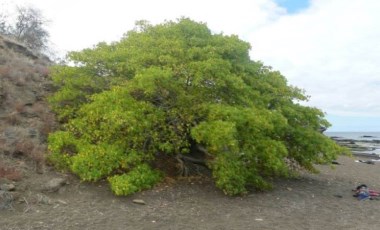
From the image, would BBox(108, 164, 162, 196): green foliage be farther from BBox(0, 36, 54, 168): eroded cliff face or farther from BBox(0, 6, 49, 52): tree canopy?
BBox(0, 6, 49, 52): tree canopy

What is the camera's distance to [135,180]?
11.4 metres

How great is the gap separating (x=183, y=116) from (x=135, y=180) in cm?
245

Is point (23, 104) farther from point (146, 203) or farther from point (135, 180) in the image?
point (146, 203)

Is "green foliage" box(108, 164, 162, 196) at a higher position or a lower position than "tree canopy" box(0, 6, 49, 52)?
lower

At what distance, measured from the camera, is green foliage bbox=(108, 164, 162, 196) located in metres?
10.7

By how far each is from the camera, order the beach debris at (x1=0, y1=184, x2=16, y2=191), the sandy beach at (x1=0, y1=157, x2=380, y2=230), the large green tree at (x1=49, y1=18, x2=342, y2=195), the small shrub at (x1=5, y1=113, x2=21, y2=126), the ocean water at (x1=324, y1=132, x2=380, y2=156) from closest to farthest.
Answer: the sandy beach at (x1=0, y1=157, x2=380, y2=230) → the beach debris at (x1=0, y1=184, x2=16, y2=191) → the large green tree at (x1=49, y1=18, x2=342, y2=195) → the small shrub at (x1=5, y1=113, x2=21, y2=126) → the ocean water at (x1=324, y1=132, x2=380, y2=156)

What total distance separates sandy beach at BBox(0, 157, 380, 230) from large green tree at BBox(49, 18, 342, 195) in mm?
528

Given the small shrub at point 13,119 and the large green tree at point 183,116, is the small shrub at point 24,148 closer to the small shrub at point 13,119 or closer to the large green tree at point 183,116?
the large green tree at point 183,116

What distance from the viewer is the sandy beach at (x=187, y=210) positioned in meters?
9.38

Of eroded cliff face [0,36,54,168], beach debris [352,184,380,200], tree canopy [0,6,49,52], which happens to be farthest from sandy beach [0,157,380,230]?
tree canopy [0,6,49,52]

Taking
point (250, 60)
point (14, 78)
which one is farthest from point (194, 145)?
point (14, 78)

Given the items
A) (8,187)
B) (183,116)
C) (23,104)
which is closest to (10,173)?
(8,187)

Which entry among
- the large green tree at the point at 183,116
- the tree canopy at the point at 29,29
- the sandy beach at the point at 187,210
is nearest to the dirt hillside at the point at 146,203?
the sandy beach at the point at 187,210

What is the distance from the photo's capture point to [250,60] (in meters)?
14.8
